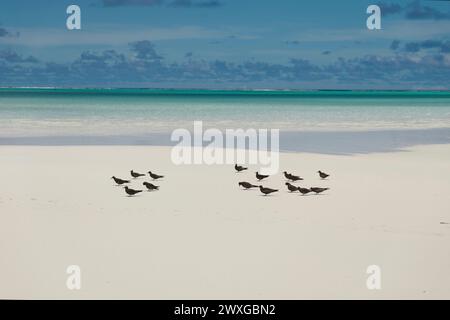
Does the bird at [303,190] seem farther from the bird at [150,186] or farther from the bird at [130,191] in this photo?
the bird at [130,191]

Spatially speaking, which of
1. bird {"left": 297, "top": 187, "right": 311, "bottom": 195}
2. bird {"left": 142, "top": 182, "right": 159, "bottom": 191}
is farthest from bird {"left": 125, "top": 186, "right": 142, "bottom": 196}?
bird {"left": 297, "top": 187, "right": 311, "bottom": 195}

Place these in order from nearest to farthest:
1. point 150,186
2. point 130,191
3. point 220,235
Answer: point 220,235, point 130,191, point 150,186

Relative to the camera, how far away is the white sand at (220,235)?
411 centimetres

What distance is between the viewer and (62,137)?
43.1 ft

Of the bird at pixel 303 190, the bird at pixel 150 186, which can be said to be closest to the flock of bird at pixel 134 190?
the bird at pixel 150 186

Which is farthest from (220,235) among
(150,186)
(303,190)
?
(150,186)

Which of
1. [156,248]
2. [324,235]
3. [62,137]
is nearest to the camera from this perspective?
[156,248]

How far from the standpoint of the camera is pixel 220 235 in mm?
5238

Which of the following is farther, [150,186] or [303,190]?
[150,186]

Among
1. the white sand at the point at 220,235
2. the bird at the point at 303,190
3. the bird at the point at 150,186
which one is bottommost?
the white sand at the point at 220,235

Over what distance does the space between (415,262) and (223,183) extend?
3318 mm

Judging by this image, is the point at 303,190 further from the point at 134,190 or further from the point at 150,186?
the point at 134,190
